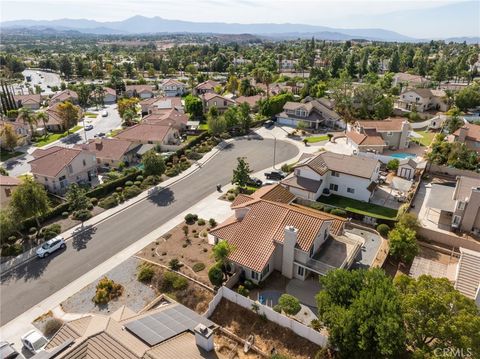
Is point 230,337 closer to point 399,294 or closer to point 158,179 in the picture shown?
point 399,294

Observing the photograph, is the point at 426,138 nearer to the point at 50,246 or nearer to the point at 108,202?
the point at 108,202

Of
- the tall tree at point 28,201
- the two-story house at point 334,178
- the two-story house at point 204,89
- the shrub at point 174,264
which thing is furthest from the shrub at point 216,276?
the two-story house at point 204,89

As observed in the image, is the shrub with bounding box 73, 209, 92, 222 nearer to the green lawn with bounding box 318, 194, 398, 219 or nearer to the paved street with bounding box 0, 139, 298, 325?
the paved street with bounding box 0, 139, 298, 325

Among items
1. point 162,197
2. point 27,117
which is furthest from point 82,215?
point 27,117

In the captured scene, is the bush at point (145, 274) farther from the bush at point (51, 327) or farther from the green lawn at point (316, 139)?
the green lawn at point (316, 139)

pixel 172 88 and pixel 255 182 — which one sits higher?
pixel 172 88

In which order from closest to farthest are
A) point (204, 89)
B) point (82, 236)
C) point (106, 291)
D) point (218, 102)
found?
point (106, 291) < point (82, 236) < point (218, 102) < point (204, 89)

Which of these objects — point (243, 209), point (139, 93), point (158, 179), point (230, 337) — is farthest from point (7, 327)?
point (139, 93)
